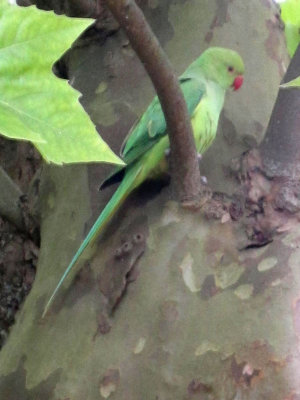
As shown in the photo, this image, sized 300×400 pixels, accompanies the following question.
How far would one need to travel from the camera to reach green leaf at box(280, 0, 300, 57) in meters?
1.62

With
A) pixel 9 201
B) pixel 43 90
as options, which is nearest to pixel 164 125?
pixel 9 201

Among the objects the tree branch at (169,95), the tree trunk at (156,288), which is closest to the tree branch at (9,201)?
the tree trunk at (156,288)

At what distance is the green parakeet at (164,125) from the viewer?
129cm

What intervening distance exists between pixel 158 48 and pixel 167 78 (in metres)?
0.05

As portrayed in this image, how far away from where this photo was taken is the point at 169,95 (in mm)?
1039

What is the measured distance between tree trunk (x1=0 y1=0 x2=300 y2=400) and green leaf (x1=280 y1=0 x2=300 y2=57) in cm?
15

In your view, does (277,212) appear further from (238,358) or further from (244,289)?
(238,358)

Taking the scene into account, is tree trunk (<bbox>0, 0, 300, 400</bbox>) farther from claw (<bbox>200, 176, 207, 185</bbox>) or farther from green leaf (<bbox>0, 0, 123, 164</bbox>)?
green leaf (<bbox>0, 0, 123, 164</bbox>)

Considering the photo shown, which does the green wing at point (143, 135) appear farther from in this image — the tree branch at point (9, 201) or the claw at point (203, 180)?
the tree branch at point (9, 201)

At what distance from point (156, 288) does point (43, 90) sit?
524mm

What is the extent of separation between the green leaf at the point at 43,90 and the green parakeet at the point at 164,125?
55cm

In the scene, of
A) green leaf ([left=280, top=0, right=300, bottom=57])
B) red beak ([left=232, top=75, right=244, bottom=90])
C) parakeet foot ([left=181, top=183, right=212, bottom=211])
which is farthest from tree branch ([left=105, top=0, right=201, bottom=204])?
green leaf ([left=280, top=0, right=300, bottom=57])

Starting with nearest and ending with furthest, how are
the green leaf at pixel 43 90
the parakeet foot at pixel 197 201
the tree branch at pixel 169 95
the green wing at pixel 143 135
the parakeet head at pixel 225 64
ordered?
the green leaf at pixel 43 90 < the tree branch at pixel 169 95 < the parakeet foot at pixel 197 201 < the green wing at pixel 143 135 < the parakeet head at pixel 225 64

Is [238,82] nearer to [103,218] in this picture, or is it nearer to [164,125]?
[164,125]
